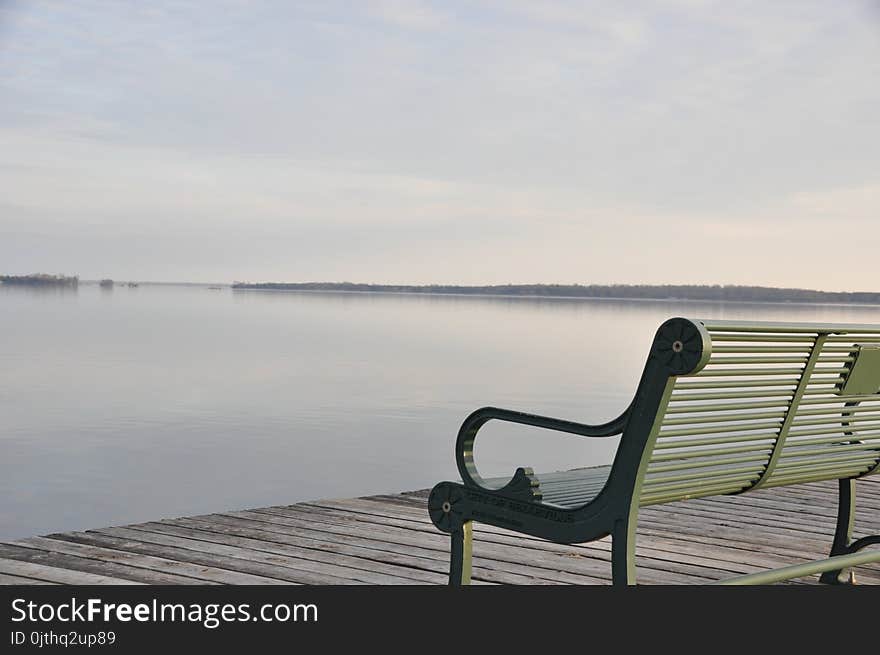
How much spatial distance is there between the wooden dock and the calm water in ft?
21.9

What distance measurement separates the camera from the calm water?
13.5 meters

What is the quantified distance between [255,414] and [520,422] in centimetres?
1818

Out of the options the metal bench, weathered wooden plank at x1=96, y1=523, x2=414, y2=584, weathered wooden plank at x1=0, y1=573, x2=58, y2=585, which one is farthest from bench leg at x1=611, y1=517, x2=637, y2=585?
weathered wooden plank at x1=0, y1=573, x2=58, y2=585

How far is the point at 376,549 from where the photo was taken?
468 centimetres

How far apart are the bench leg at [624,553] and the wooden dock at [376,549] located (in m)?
1.54

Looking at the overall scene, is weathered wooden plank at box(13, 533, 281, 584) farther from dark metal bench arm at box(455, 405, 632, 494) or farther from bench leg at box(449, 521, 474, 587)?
dark metal bench arm at box(455, 405, 632, 494)

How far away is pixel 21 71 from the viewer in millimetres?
85562

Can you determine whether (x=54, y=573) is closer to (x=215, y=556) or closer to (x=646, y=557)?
(x=215, y=556)

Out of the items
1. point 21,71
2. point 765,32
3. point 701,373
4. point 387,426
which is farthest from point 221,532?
point 21,71

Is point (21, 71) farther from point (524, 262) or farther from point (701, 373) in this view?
point (701, 373)

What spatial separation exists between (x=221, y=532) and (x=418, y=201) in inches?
3261

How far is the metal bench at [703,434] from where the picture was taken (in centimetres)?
259

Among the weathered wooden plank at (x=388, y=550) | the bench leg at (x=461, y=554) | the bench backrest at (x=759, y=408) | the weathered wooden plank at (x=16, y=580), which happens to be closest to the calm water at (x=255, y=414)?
the weathered wooden plank at (x=388, y=550)

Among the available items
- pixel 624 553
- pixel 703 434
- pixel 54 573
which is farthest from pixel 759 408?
pixel 54 573
